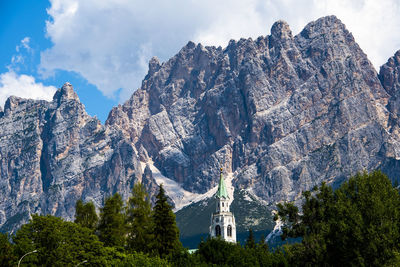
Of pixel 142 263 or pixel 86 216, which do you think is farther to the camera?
pixel 86 216

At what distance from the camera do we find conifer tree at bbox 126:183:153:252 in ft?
287

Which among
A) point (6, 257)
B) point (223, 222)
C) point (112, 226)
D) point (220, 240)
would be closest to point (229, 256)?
point (220, 240)

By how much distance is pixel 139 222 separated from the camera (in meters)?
90.8

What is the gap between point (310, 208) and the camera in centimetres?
8094

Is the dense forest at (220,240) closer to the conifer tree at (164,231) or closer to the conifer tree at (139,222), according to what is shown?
the conifer tree at (139,222)

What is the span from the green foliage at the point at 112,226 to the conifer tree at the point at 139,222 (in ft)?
4.88

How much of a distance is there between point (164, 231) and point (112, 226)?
32.4 feet

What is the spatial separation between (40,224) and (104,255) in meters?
10.5

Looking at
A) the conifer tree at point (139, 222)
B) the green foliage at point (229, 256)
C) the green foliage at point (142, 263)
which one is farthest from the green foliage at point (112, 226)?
the green foliage at point (142, 263)

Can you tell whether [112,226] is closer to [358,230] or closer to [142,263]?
[142,263]

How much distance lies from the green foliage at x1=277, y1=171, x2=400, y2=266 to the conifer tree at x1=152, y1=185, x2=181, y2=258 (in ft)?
62.6

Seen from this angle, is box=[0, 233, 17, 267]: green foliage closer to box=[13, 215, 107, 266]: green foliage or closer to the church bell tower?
box=[13, 215, 107, 266]: green foliage

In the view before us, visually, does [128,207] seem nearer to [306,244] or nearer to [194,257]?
[194,257]

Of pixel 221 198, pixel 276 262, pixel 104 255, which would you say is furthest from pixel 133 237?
pixel 221 198
